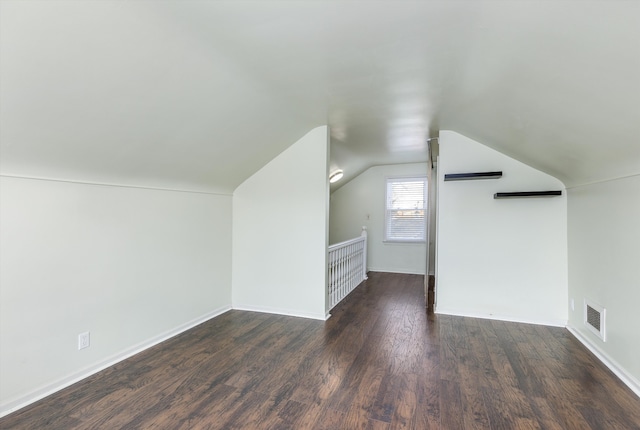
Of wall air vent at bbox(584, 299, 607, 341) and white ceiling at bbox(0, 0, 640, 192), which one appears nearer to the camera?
white ceiling at bbox(0, 0, 640, 192)

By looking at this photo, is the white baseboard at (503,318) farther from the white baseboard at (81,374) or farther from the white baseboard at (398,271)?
the white baseboard at (81,374)

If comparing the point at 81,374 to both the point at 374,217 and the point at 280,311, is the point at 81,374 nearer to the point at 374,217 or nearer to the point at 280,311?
the point at 280,311

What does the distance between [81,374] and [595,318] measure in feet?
14.4

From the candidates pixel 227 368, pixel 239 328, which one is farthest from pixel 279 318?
pixel 227 368

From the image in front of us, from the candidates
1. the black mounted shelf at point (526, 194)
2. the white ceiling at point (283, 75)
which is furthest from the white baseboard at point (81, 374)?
the black mounted shelf at point (526, 194)

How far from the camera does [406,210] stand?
638cm

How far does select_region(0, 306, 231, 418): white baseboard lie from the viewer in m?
1.93

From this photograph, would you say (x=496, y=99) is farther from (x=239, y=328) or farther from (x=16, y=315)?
(x=16, y=315)

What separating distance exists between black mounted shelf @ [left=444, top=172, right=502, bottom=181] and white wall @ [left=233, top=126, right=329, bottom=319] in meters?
1.56

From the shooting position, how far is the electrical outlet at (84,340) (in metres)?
2.31

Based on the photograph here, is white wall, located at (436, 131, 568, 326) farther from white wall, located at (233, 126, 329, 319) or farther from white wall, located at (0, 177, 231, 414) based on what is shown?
white wall, located at (0, 177, 231, 414)

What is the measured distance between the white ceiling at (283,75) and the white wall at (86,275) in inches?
8.4

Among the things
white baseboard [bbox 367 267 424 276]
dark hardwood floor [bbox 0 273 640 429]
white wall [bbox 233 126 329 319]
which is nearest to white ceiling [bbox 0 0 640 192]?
white wall [bbox 233 126 329 319]

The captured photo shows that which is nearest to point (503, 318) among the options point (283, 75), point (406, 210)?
point (406, 210)
